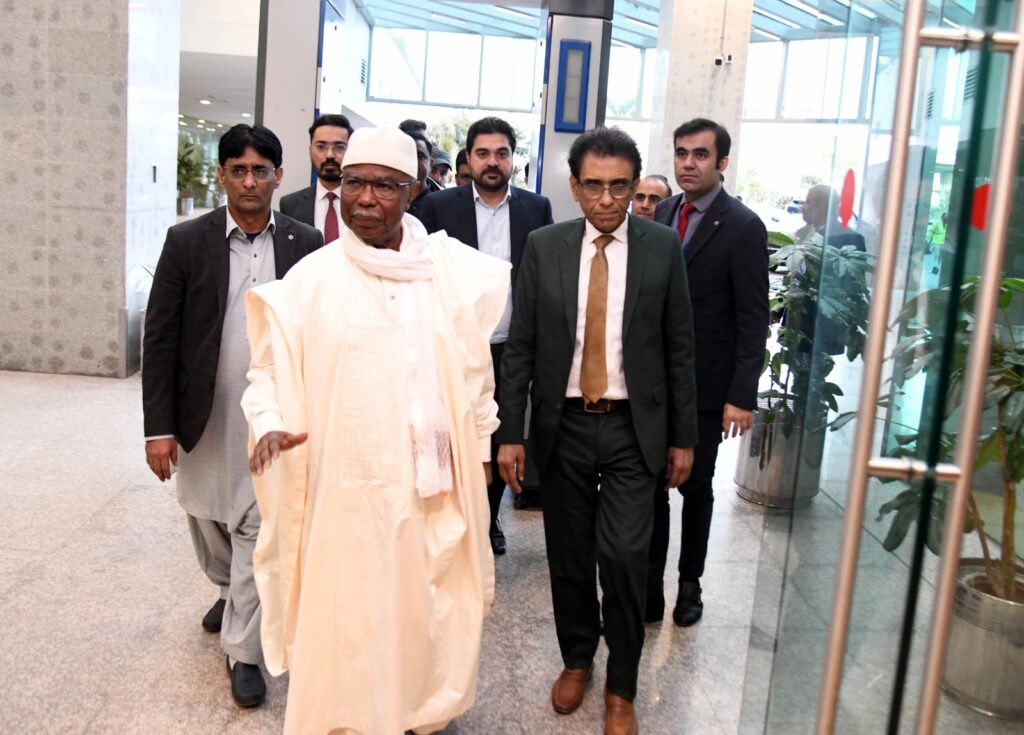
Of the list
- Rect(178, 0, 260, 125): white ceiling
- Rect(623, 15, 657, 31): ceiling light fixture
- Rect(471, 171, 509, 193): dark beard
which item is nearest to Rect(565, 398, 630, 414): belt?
Rect(471, 171, 509, 193): dark beard

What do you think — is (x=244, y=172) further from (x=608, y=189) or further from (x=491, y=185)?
(x=491, y=185)

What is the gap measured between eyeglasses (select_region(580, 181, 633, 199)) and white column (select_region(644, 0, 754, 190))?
6.28 m

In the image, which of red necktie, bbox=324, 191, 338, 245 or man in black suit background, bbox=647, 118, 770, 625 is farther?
red necktie, bbox=324, 191, 338, 245

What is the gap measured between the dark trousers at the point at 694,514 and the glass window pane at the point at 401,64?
1400 centimetres

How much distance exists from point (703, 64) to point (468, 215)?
5.70m

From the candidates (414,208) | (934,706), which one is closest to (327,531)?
(934,706)

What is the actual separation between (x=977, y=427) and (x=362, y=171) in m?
1.49

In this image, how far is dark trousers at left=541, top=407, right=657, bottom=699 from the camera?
262 cm

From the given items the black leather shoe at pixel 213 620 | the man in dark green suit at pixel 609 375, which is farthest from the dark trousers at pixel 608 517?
the black leather shoe at pixel 213 620

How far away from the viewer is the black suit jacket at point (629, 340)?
2607mm

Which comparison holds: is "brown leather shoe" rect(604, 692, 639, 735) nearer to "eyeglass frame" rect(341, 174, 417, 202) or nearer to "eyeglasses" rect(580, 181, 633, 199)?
"eyeglasses" rect(580, 181, 633, 199)

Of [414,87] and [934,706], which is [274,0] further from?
[414,87]

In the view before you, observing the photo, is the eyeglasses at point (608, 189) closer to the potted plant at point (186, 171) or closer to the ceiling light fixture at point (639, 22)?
the potted plant at point (186, 171)

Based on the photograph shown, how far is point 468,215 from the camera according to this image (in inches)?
151
